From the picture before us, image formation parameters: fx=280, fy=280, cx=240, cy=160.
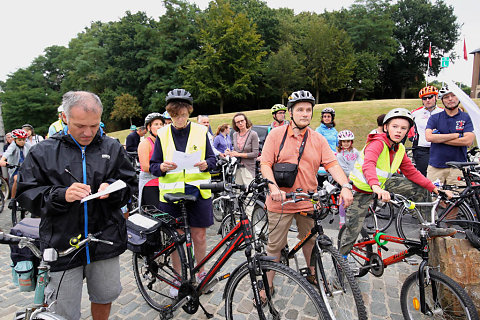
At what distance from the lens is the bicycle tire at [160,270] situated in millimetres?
2981

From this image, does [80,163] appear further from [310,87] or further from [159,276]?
[310,87]

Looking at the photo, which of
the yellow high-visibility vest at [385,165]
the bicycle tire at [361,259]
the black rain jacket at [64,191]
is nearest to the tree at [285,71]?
the yellow high-visibility vest at [385,165]

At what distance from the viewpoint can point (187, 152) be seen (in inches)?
127

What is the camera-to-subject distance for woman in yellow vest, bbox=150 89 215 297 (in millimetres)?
3184

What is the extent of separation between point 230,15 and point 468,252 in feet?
144

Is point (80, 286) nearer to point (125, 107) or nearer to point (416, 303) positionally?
point (416, 303)

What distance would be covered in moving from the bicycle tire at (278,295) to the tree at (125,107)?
4244 centimetres

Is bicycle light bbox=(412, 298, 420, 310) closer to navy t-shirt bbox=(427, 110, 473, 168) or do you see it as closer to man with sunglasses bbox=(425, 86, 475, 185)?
man with sunglasses bbox=(425, 86, 475, 185)

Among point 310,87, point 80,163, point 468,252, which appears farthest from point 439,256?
point 310,87

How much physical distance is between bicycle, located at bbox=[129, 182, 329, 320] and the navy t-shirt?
145 inches

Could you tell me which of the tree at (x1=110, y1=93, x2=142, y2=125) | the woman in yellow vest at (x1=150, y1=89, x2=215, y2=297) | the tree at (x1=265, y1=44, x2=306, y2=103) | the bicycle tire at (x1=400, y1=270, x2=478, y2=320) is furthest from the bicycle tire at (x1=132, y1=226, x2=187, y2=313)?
the tree at (x1=110, y1=93, x2=142, y2=125)

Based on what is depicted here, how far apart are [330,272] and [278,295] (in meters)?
0.90

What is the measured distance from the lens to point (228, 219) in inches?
181

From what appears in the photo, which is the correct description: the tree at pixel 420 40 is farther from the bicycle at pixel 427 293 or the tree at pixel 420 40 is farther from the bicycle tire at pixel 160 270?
the bicycle tire at pixel 160 270
